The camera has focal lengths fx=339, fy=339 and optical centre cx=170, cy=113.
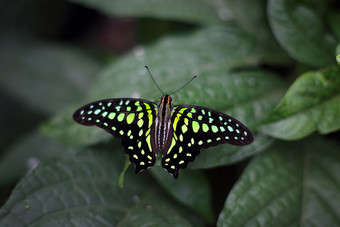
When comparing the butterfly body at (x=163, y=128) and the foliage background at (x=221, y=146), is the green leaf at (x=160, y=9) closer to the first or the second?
the foliage background at (x=221, y=146)

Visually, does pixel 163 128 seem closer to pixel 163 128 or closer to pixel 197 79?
pixel 163 128

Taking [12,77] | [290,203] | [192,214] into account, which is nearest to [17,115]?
[12,77]

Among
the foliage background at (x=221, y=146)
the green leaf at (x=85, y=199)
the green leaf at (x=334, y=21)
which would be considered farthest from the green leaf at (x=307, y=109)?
the green leaf at (x=85, y=199)

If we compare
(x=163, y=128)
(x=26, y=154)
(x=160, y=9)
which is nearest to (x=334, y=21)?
(x=160, y=9)

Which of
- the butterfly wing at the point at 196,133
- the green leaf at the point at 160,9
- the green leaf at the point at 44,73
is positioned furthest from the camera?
the green leaf at the point at 44,73

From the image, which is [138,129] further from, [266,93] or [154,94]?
[266,93]

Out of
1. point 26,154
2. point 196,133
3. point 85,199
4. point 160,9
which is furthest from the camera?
point 26,154

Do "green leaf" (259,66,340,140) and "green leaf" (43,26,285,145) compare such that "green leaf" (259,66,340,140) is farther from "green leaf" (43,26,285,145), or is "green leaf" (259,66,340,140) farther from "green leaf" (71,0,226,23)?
"green leaf" (71,0,226,23)
